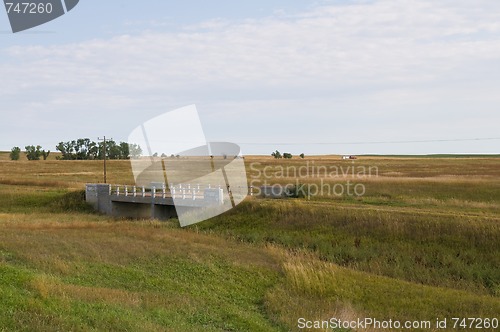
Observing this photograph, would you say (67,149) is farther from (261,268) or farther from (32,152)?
(261,268)

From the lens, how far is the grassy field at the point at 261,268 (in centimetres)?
1309

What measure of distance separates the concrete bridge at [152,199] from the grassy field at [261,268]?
236 centimetres

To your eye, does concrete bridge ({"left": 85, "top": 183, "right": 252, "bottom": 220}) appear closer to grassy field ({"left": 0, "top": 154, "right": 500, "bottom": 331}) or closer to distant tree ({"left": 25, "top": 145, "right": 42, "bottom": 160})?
grassy field ({"left": 0, "top": 154, "right": 500, "bottom": 331})

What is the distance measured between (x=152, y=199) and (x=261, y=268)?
69.1 feet

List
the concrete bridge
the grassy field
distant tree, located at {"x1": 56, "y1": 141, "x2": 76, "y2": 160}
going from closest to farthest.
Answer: the grassy field < the concrete bridge < distant tree, located at {"x1": 56, "y1": 141, "x2": 76, "y2": 160}

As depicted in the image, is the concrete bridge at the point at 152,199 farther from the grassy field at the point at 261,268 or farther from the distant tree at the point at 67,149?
the distant tree at the point at 67,149

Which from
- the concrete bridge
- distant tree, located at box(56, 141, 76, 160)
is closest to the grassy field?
the concrete bridge

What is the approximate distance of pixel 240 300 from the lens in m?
16.4

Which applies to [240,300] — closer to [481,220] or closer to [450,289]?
[450,289]

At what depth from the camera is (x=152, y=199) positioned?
40.4 meters

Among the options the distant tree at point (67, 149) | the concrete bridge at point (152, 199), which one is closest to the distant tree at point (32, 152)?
the distant tree at point (67, 149)

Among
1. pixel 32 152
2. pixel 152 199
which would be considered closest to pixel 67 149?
pixel 32 152

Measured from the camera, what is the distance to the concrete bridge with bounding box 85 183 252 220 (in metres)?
37.5

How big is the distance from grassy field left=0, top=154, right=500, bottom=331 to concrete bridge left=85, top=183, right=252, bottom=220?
2.36 metres
